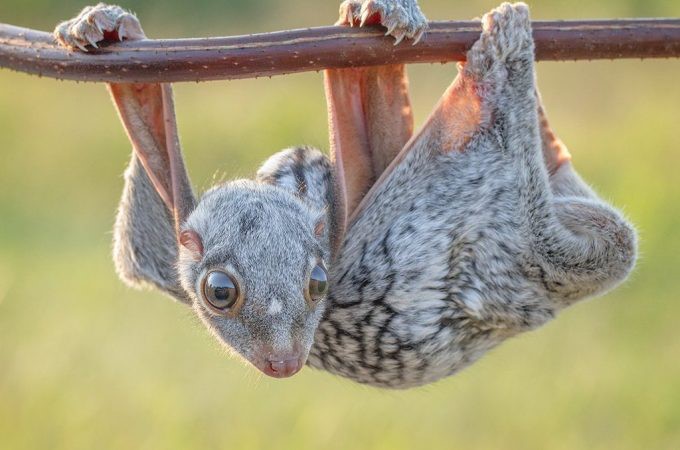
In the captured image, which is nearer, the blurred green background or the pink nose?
the pink nose

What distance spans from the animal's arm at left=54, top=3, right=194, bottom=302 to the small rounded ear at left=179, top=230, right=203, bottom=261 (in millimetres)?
215

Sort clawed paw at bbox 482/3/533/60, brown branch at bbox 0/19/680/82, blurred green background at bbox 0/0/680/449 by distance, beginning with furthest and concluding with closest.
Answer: blurred green background at bbox 0/0/680/449 → clawed paw at bbox 482/3/533/60 → brown branch at bbox 0/19/680/82

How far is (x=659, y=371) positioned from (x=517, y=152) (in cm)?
577

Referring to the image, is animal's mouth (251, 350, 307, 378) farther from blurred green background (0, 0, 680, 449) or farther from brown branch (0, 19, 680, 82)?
brown branch (0, 19, 680, 82)

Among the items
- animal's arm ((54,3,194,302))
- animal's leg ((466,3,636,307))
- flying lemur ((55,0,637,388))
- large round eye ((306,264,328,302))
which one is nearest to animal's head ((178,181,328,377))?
large round eye ((306,264,328,302))

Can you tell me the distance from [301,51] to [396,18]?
331 mm

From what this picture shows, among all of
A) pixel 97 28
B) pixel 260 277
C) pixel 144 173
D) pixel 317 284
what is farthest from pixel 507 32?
pixel 144 173

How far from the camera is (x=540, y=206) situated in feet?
15.2

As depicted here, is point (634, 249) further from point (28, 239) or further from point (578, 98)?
point (578, 98)

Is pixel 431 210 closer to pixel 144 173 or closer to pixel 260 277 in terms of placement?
pixel 260 277

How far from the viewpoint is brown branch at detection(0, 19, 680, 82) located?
4266 mm

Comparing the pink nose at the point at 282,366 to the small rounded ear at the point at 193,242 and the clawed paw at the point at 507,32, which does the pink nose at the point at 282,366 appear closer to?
the small rounded ear at the point at 193,242

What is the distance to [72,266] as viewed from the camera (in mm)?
11812

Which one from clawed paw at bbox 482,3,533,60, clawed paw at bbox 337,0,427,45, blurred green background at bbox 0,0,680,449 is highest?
clawed paw at bbox 337,0,427,45
